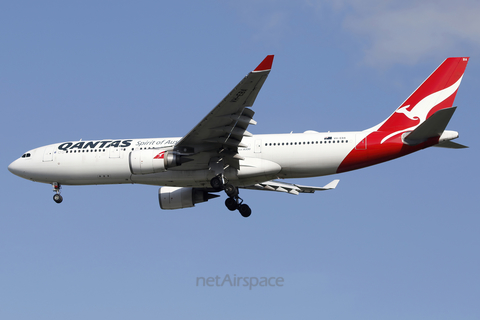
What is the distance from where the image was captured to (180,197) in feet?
93.1

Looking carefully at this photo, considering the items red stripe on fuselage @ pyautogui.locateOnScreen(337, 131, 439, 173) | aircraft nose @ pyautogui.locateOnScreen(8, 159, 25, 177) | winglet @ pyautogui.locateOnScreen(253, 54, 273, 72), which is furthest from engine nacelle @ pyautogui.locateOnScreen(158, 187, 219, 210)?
winglet @ pyautogui.locateOnScreen(253, 54, 273, 72)

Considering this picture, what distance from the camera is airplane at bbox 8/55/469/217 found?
23844mm

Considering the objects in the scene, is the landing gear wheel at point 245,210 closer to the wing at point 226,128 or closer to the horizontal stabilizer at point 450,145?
the wing at point 226,128

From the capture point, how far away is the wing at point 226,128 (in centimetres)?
2055

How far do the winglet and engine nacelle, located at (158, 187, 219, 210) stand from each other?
10.0 m

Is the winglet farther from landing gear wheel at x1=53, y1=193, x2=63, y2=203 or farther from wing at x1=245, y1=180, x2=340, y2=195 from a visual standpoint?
landing gear wheel at x1=53, y1=193, x2=63, y2=203

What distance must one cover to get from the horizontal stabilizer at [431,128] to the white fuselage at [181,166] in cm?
206

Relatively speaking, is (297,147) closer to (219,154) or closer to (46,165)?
(219,154)

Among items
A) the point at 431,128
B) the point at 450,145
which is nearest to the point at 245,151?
the point at 431,128

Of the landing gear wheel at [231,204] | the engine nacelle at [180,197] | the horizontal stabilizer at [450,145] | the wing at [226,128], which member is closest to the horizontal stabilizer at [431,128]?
the horizontal stabilizer at [450,145]

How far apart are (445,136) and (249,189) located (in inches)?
401

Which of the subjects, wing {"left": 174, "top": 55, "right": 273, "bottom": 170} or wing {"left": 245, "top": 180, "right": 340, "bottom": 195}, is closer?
wing {"left": 174, "top": 55, "right": 273, "bottom": 170}

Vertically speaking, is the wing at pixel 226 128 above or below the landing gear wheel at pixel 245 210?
above

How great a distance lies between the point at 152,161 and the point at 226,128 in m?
3.34
